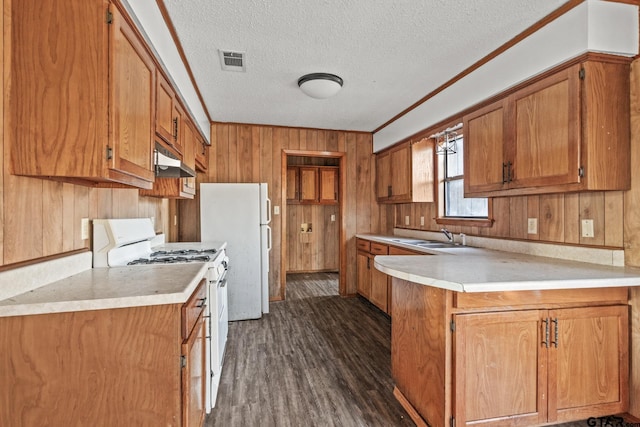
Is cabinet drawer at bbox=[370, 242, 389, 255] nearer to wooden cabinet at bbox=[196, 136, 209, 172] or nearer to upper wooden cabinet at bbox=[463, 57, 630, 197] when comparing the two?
upper wooden cabinet at bbox=[463, 57, 630, 197]

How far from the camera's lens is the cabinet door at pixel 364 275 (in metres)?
4.09

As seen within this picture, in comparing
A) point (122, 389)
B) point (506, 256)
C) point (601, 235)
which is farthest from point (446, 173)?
point (122, 389)

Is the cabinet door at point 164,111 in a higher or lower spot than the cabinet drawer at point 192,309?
higher

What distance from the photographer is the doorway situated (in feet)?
19.7

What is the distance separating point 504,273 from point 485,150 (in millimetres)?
1185

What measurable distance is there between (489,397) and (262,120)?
367cm

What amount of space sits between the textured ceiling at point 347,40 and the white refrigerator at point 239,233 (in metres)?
1.05

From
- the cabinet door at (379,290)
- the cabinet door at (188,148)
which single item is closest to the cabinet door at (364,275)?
the cabinet door at (379,290)

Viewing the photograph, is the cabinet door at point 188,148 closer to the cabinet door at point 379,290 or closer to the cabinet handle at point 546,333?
the cabinet door at point 379,290

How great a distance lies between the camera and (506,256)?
7.43 feet

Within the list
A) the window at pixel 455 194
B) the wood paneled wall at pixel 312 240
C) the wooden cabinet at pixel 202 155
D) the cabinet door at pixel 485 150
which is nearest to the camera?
the cabinet door at pixel 485 150

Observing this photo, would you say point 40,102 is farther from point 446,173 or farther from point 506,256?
point 446,173

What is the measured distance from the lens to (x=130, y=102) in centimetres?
140

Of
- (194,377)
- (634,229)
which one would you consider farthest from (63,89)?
(634,229)
